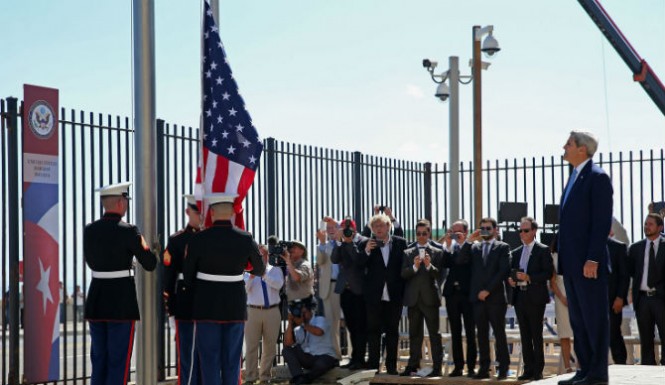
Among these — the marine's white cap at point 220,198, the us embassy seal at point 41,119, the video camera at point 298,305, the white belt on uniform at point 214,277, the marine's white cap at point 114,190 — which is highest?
the us embassy seal at point 41,119

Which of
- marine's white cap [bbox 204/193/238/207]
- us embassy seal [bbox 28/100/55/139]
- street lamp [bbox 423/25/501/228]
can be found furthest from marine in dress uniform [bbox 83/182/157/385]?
street lamp [bbox 423/25/501/228]

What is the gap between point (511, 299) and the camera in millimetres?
11352

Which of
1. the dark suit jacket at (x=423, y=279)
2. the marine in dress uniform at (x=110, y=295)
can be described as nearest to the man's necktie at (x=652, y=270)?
the dark suit jacket at (x=423, y=279)

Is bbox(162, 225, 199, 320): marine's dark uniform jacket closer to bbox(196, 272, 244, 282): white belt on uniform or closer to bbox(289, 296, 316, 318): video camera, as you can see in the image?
bbox(196, 272, 244, 282): white belt on uniform

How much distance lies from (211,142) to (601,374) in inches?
127

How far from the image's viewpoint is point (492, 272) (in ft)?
37.2

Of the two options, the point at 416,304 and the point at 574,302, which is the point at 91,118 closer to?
the point at 416,304

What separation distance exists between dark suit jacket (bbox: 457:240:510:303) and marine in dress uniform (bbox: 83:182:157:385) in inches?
192

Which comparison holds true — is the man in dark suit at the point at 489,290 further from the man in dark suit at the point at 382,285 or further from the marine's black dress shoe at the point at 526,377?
the man in dark suit at the point at 382,285

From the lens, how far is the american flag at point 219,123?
7.45 metres

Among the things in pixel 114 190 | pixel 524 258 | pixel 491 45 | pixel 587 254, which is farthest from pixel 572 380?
pixel 491 45

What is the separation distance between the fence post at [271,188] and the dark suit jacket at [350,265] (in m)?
1.15

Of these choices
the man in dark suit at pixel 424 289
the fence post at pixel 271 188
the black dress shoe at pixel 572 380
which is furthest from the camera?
the fence post at pixel 271 188

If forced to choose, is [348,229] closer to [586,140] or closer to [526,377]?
[526,377]
